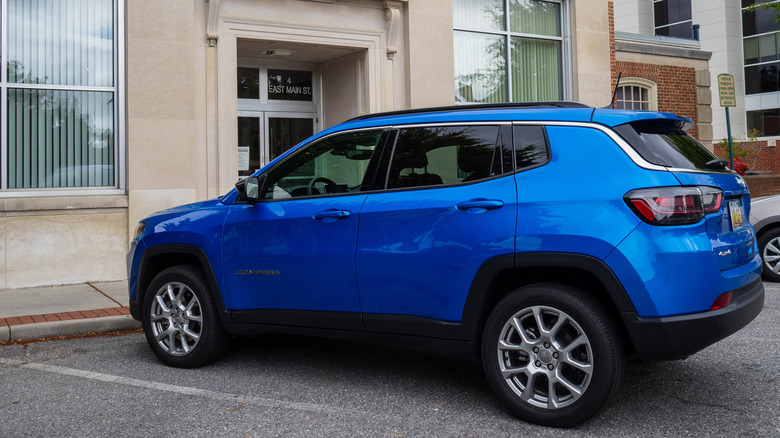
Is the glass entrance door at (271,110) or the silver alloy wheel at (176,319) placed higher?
the glass entrance door at (271,110)

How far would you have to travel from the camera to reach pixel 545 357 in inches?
163

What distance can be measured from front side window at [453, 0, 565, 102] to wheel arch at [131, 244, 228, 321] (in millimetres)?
7654

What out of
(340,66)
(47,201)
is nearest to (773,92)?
(340,66)

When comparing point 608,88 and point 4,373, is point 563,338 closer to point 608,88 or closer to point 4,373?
point 4,373

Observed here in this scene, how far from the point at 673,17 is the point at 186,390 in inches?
2000

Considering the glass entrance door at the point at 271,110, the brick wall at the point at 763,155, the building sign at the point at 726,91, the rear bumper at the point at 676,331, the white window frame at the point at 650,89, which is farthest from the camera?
the brick wall at the point at 763,155

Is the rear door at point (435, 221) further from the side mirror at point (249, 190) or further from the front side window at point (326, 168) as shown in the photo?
the side mirror at point (249, 190)

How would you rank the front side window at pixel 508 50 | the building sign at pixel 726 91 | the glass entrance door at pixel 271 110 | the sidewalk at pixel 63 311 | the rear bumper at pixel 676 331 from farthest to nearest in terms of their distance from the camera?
the building sign at pixel 726 91, the front side window at pixel 508 50, the glass entrance door at pixel 271 110, the sidewalk at pixel 63 311, the rear bumper at pixel 676 331

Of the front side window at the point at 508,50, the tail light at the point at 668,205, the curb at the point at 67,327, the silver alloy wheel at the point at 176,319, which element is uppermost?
the front side window at the point at 508,50

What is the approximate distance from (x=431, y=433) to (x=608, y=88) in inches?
462

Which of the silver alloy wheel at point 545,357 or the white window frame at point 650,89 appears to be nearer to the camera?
the silver alloy wheel at point 545,357

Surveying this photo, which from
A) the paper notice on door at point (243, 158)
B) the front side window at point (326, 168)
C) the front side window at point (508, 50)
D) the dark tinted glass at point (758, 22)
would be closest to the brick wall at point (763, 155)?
the dark tinted glass at point (758, 22)

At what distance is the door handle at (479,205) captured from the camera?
4.32 meters

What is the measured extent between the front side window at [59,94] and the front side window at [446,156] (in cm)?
661
